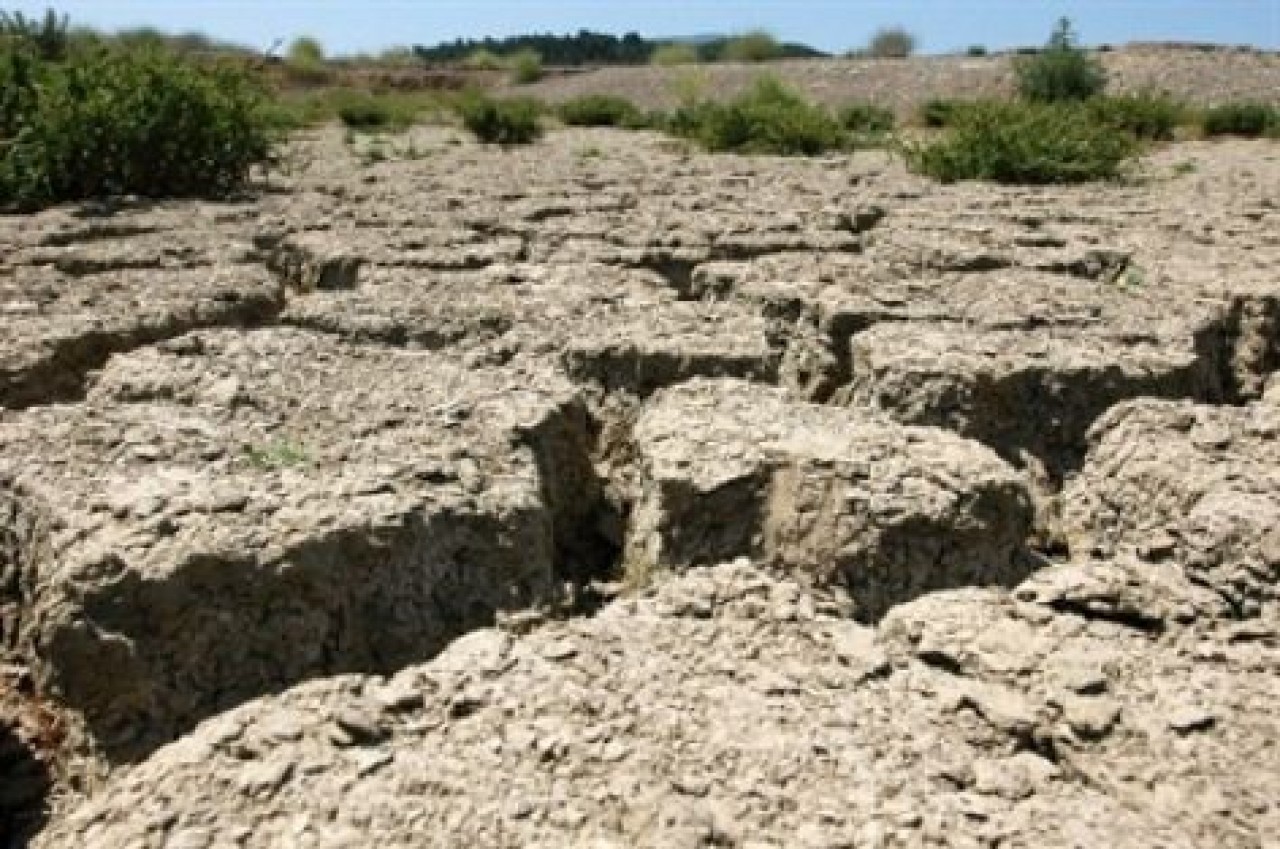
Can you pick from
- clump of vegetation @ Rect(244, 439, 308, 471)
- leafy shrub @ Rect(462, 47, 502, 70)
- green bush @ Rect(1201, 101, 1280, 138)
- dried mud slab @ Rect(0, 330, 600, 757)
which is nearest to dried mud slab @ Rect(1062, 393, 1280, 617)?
dried mud slab @ Rect(0, 330, 600, 757)

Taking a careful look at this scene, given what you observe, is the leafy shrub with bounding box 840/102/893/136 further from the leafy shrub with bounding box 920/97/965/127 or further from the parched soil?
the parched soil

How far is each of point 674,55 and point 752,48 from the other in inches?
87.8

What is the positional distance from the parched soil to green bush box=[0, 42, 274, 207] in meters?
11.2

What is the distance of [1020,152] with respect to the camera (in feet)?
17.1

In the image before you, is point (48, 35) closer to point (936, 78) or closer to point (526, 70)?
point (936, 78)

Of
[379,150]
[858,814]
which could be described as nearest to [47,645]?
[858,814]

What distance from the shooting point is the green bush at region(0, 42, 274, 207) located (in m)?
4.13

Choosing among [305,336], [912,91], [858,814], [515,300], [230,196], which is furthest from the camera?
[912,91]

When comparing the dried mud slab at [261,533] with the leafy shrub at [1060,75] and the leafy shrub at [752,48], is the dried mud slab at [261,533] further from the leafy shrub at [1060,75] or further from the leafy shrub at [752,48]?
the leafy shrub at [752,48]

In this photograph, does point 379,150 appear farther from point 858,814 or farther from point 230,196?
point 858,814

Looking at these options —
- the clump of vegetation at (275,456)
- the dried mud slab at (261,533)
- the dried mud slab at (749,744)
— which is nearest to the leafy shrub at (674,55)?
the dried mud slab at (261,533)

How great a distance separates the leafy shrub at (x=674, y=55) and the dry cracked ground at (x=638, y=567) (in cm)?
2357

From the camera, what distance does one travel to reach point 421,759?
1043mm

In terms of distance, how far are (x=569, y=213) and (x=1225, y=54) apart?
56.6 ft
